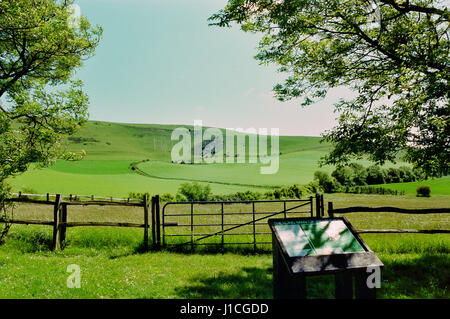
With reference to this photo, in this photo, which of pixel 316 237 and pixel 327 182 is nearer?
pixel 316 237

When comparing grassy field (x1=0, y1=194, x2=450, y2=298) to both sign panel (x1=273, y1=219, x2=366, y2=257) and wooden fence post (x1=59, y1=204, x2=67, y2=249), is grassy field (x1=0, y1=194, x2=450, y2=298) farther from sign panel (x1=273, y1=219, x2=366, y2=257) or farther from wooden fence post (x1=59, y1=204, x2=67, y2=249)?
sign panel (x1=273, y1=219, x2=366, y2=257)

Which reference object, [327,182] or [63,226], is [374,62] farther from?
[327,182]

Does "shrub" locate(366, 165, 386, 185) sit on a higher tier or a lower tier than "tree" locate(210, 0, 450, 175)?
lower

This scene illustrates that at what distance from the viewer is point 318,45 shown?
10312 millimetres

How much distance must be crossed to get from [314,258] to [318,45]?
9.04m

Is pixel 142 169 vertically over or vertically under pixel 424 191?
over

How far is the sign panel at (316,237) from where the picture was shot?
3896mm

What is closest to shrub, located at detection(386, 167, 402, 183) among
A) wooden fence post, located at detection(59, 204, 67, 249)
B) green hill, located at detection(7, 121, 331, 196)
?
green hill, located at detection(7, 121, 331, 196)

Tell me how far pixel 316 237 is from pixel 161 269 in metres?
5.44

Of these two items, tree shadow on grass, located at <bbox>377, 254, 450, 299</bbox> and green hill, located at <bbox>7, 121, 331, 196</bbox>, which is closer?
tree shadow on grass, located at <bbox>377, 254, 450, 299</bbox>

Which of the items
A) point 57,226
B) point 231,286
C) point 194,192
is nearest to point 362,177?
point 194,192

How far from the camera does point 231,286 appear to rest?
21.5 ft

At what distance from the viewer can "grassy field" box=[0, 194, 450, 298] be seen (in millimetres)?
6250

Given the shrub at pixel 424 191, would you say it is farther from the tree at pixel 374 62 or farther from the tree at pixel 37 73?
the tree at pixel 37 73
